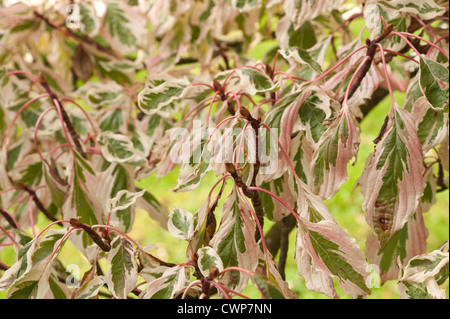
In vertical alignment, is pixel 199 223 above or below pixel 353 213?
above

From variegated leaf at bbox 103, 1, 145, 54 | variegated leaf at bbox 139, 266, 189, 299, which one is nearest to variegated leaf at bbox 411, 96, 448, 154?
variegated leaf at bbox 139, 266, 189, 299

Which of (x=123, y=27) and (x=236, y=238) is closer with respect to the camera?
(x=236, y=238)

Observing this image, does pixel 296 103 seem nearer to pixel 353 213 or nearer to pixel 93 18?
pixel 93 18

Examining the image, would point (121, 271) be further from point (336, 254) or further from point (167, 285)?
point (336, 254)

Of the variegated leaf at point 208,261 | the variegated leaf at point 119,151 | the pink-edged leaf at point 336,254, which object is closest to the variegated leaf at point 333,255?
the pink-edged leaf at point 336,254

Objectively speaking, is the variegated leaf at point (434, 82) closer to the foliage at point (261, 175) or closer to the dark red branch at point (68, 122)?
the foliage at point (261, 175)

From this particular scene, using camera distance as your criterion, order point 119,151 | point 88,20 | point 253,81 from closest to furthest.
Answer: point 253,81 < point 119,151 < point 88,20

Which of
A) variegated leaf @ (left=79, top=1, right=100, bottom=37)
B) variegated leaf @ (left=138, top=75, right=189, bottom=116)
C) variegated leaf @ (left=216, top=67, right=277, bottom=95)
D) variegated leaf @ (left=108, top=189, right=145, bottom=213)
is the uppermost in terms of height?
variegated leaf @ (left=216, top=67, right=277, bottom=95)

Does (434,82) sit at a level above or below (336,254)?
above

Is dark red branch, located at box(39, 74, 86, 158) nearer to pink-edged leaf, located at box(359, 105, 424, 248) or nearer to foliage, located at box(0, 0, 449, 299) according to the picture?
foliage, located at box(0, 0, 449, 299)

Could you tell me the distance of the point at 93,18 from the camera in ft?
3.64

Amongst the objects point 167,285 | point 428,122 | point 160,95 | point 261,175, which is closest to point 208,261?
point 167,285
